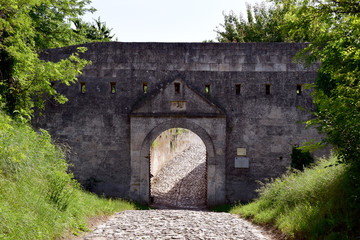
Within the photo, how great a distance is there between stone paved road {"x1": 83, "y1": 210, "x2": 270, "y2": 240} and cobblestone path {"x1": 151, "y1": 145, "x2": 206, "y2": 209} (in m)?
3.54

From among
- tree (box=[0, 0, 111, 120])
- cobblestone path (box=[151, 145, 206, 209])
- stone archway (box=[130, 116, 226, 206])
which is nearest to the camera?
tree (box=[0, 0, 111, 120])

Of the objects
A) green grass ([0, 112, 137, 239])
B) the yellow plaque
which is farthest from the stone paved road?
the yellow plaque

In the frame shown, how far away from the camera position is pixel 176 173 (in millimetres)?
16578

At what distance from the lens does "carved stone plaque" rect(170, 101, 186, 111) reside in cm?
977

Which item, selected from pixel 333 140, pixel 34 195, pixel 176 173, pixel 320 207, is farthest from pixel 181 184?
pixel 333 140

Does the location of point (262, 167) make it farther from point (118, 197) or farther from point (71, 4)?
point (71, 4)

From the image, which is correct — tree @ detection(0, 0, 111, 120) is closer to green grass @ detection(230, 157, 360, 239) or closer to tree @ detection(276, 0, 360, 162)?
tree @ detection(276, 0, 360, 162)

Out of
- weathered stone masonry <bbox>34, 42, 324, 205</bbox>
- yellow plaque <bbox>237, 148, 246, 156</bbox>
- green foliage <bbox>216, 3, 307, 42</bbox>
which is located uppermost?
green foliage <bbox>216, 3, 307, 42</bbox>

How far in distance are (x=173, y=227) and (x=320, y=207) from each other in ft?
8.79

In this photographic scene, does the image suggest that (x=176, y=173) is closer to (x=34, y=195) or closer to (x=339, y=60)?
(x=34, y=195)

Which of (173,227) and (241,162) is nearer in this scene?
(173,227)

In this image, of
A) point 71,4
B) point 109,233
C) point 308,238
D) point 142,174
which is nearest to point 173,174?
point 142,174

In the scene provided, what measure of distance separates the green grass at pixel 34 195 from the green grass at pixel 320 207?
3729 millimetres

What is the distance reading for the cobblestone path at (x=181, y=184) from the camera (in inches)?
451
